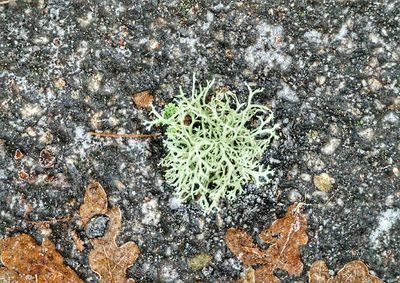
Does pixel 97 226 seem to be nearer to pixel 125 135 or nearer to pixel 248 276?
pixel 125 135

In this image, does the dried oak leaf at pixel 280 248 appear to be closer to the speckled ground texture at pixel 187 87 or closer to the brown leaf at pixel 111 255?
the speckled ground texture at pixel 187 87

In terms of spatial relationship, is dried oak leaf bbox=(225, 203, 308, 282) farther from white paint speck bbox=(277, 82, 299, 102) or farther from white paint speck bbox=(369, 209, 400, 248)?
white paint speck bbox=(277, 82, 299, 102)

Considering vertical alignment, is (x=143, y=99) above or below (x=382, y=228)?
above

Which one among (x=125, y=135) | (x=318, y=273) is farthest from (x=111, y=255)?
(x=318, y=273)

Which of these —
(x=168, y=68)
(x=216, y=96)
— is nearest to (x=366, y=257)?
(x=216, y=96)

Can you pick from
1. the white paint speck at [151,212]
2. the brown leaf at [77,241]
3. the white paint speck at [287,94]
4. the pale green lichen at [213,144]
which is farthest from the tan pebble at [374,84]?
the brown leaf at [77,241]

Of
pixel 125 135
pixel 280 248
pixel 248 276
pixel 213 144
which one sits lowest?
pixel 248 276

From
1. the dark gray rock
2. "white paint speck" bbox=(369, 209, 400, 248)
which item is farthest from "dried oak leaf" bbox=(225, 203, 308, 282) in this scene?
the dark gray rock
